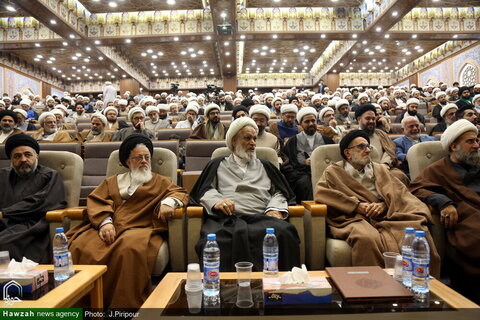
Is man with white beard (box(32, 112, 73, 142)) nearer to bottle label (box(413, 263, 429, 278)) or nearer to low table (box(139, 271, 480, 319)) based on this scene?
low table (box(139, 271, 480, 319))

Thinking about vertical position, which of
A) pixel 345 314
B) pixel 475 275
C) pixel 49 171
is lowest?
pixel 475 275

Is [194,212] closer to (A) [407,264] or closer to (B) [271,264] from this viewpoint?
(B) [271,264]

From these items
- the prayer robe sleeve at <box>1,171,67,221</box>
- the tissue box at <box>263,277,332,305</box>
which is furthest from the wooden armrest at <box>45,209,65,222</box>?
the tissue box at <box>263,277,332,305</box>

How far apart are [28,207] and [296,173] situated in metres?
2.44

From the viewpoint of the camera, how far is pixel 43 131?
502 centimetres

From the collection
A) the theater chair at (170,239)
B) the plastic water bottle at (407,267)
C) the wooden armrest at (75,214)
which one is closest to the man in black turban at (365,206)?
the plastic water bottle at (407,267)

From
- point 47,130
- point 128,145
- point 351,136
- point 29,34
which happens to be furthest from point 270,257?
point 29,34

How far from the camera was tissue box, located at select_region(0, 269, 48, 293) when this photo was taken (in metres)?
1.40

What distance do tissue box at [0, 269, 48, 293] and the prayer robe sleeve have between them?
1.06m

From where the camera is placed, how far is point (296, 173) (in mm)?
3479

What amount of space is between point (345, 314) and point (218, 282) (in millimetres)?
557

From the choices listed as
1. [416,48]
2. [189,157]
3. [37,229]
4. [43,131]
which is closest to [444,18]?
[416,48]

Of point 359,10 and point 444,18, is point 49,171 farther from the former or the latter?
point 444,18

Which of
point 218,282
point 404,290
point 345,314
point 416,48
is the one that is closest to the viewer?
point 345,314
